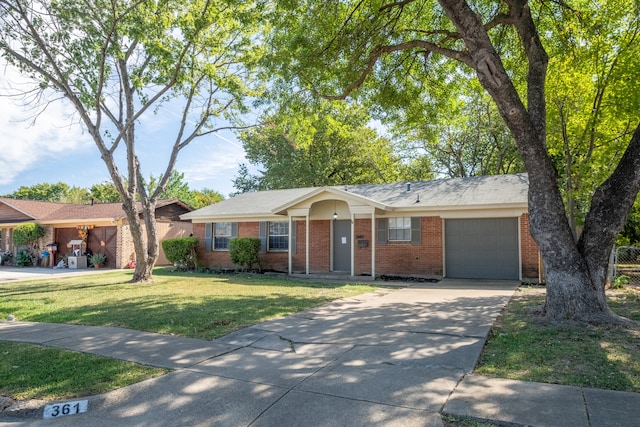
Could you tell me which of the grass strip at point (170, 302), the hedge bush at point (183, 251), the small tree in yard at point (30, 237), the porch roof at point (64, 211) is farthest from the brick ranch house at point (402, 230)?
the small tree in yard at point (30, 237)

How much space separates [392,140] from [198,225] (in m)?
15.7

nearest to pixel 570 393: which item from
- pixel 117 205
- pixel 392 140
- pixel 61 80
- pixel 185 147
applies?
pixel 185 147

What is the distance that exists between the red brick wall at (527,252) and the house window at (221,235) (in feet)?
38.1

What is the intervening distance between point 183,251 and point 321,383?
50.5 feet

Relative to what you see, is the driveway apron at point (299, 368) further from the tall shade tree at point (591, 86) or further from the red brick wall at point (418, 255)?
the tall shade tree at point (591, 86)

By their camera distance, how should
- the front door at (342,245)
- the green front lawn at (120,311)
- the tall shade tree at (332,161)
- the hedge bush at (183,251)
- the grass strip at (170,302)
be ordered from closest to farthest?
1. the green front lawn at (120,311)
2. the grass strip at (170,302)
3. the front door at (342,245)
4. the hedge bush at (183,251)
5. the tall shade tree at (332,161)

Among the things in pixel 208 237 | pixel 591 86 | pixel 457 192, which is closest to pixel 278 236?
pixel 208 237

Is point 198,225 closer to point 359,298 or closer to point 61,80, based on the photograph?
point 61,80

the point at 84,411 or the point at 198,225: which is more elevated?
the point at 198,225

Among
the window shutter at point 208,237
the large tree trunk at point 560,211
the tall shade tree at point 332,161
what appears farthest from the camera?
the tall shade tree at point 332,161

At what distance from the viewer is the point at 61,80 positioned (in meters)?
12.3

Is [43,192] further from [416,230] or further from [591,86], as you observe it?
[591,86]

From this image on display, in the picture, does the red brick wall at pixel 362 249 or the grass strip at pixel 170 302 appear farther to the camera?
the red brick wall at pixel 362 249

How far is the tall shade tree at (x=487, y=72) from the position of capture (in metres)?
6.48
